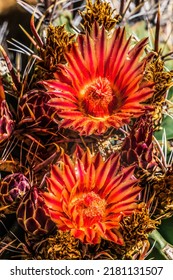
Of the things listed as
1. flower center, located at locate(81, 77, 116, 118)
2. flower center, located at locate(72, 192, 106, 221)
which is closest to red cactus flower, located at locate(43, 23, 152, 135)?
flower center, located at locate(81, 77, 116, 118)

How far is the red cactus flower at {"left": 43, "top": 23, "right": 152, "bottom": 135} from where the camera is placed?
0.99 metres

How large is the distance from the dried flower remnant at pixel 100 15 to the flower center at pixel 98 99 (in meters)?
0.10

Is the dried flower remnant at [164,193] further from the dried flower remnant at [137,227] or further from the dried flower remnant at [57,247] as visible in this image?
the dried flower remnant at [57,247]

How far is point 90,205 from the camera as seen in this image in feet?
3.27

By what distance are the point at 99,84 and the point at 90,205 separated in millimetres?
204

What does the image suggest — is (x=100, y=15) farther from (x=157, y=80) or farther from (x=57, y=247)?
(x=57, y=247)

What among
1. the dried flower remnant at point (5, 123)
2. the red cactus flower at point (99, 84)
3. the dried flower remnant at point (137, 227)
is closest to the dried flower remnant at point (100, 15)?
the red cactus flower at point (99, 84)

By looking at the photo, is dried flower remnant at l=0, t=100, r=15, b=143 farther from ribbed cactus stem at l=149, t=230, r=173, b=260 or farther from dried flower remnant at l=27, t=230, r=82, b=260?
ribbed cactus stem at l=149, t=230, r=173, b=260

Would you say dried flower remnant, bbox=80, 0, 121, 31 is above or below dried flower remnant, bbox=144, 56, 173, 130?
above

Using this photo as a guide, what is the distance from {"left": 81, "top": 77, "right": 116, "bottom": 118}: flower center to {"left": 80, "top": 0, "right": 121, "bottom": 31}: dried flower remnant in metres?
0.10

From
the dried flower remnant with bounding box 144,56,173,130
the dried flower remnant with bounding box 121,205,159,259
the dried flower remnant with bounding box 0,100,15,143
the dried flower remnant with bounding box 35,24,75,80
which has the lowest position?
the dried flower remnant with bounding box 121,205,159,259

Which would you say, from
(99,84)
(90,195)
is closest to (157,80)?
(99,84)
